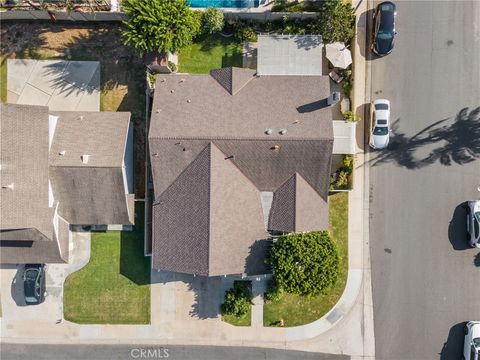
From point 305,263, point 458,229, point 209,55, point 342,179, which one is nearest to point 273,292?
point 305,263

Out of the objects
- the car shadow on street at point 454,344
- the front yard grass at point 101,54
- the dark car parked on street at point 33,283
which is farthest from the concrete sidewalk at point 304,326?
the front yard grass at point 101,54

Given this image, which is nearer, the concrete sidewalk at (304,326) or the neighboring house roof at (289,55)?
the neighboring house roof at (289,55)

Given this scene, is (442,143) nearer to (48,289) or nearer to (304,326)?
(304,326)

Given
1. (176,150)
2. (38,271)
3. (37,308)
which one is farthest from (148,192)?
(37,308)

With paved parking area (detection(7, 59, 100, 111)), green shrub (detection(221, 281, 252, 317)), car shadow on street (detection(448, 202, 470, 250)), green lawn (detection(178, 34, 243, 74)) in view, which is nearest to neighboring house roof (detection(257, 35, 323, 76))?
green lawn (detection(178, 34, 243, 74))

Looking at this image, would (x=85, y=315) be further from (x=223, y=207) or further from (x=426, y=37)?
(x=426, y=37)

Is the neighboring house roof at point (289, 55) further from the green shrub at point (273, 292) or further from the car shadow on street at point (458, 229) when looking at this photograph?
the green shrub at point (273, 292)
